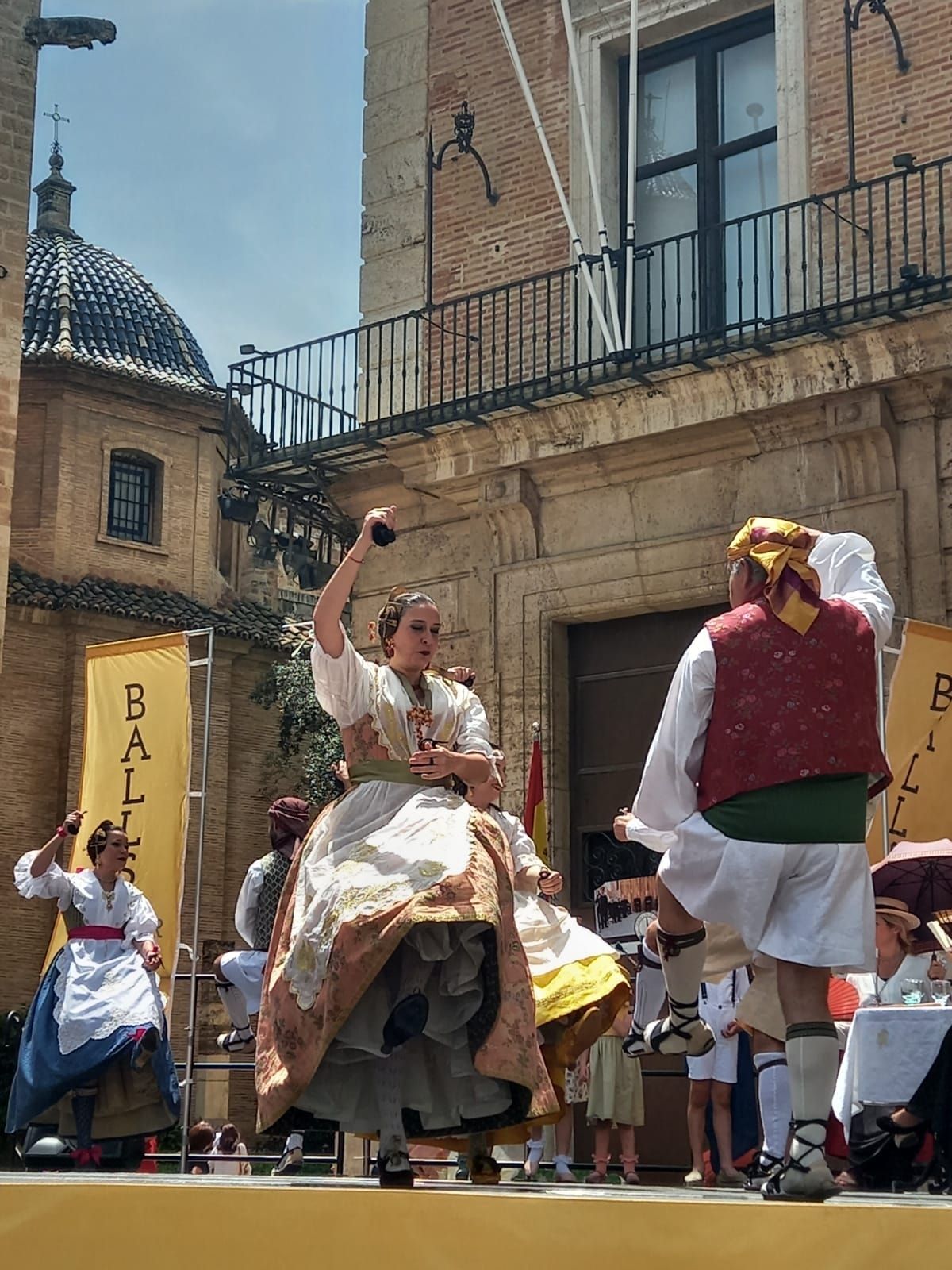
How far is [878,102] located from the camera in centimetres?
1298

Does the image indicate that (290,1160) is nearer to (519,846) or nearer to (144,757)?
(519,846)

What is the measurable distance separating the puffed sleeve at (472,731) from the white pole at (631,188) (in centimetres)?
762

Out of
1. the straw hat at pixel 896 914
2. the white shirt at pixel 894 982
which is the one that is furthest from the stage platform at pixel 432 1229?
the straw hat at pixel 896 914

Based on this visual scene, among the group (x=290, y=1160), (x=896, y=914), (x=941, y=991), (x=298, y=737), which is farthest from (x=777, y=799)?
(x=298, y=737)

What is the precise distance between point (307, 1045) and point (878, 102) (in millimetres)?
9824

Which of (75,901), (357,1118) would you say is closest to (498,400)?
(75,901)

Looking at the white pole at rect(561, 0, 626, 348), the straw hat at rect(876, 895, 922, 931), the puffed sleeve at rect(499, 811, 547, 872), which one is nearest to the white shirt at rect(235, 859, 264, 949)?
the puffed sleeve at rect(499, 811, 547, 872)

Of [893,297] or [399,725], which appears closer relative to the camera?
[399,725]

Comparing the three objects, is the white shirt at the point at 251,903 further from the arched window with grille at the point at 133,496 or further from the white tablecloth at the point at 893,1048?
the arched window with grille at the point at 133,496

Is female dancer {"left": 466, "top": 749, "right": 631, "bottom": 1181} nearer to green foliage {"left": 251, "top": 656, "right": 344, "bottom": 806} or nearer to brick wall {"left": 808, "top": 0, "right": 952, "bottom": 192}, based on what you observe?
brick wall {"left": 808, "top": 0, "right": 952, "bottom": 192}

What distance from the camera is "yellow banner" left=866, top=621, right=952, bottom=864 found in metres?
10.6

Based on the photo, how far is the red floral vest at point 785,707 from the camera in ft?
15.5

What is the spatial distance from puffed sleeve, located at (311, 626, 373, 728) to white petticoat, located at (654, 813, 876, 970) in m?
1.36

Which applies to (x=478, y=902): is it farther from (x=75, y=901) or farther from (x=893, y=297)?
(x=893, y=297)
